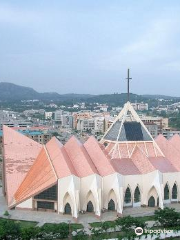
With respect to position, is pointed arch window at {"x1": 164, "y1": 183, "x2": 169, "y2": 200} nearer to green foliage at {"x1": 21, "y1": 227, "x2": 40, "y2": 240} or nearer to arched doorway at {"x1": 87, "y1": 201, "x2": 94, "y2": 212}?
arched doorway at {"x1": 87, "y1": 201, "x2": 94, "y2": 212}

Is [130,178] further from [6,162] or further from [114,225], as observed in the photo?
[6,162]

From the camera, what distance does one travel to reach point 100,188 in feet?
97.5

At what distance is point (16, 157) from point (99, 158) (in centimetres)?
689

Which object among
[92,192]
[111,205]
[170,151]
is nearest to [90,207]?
[92,192]

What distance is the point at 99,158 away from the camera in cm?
3253

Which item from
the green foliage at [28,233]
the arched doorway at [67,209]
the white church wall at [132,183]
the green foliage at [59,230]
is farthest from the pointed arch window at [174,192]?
the green foliage at [28,233]

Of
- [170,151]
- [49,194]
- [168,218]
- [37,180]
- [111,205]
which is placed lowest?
[111,205]

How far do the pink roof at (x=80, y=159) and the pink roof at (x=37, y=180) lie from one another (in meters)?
1.86

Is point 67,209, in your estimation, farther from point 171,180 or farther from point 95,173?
point 171,180

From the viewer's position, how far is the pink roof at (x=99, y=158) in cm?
3091

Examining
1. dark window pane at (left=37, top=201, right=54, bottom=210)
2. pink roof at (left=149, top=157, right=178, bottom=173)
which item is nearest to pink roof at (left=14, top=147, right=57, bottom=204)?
dark window pane at (left=37, top=201, right=54, bottom=210)

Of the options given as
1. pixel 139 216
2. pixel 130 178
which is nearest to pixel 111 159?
pixel 130 178

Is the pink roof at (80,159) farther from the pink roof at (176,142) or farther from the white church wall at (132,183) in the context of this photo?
the pink roof at (176,142)

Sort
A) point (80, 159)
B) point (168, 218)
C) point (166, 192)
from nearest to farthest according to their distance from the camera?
point (168, 218) < point (80, 159) < point (166, 192)
